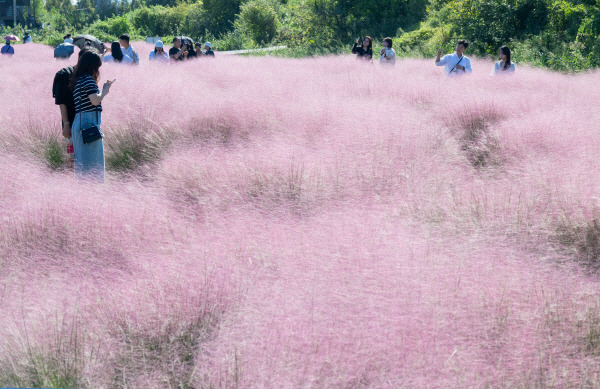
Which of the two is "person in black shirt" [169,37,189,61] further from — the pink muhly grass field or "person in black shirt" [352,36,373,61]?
the pink muhly grass field

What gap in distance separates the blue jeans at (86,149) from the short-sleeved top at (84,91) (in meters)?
0.06

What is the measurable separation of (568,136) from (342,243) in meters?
2.96

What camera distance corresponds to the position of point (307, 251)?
122 inches

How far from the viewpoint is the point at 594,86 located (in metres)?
7.79

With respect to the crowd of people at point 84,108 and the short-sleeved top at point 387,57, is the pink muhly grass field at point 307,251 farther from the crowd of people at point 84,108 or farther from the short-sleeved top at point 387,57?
the short-sleeved top at point 387,57

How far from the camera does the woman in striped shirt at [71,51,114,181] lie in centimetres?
465

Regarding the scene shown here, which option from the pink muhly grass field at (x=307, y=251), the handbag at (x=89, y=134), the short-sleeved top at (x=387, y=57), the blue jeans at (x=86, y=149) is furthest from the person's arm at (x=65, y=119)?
the short-sleeved top at (x=387, y=57)

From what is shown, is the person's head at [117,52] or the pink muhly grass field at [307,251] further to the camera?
the person's head at [117,52]

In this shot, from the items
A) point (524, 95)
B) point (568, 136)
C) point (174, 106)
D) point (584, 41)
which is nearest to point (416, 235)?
point (568, 136)

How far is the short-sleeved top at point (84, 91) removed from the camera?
466cm

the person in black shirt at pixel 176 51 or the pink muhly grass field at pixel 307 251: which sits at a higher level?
the person in black shirt at pixel 176 51

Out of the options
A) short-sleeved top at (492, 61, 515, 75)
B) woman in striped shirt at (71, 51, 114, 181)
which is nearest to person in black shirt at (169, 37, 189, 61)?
short-sleeved top at (492, 61, 515, 75)

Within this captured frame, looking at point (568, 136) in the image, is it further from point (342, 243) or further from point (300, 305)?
point (300, 305)

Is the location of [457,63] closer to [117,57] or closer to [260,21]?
[117,57]
